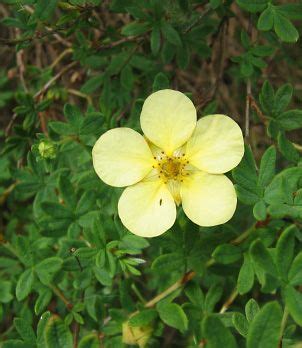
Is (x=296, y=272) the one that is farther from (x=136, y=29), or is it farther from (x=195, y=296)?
(x=136, y=29)

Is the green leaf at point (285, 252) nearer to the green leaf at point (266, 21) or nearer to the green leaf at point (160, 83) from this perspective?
the green leaf at point (160, 83)

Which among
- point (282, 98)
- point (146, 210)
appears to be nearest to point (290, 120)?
point (282, 98)

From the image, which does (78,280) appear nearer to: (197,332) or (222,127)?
(197,332)

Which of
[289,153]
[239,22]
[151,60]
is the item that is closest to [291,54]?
[239,22]

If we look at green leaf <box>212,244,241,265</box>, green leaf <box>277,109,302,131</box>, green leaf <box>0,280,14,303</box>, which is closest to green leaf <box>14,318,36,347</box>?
green leaf <box>0,280,14,303</box>

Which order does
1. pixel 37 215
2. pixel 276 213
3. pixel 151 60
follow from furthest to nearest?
pixel 151 60, pixel 37 215, pixel 276 213

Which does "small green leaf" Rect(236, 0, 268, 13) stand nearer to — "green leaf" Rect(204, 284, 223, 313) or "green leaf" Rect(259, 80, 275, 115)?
"green leaf" Rect(259, 80, 275, 115)

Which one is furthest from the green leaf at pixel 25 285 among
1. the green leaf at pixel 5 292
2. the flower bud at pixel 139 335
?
the flower bud at pixel 139 335
